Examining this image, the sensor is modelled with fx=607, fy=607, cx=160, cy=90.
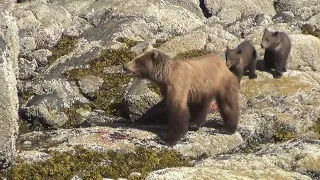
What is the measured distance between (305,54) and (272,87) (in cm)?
325

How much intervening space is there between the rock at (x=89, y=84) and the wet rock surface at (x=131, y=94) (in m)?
0.03

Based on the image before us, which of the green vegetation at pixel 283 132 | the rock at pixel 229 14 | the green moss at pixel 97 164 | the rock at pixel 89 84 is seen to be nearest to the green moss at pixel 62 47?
the rock at pixel 89 84

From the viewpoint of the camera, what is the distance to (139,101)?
14641 millimetres

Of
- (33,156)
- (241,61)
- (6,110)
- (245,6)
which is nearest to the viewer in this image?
(6,110)

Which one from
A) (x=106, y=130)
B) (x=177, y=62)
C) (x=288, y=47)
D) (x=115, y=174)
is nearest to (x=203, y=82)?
(x=177, y=62)

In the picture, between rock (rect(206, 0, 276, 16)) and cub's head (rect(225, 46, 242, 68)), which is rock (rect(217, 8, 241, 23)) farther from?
cub's head (rect(225, 46, 242, 68))

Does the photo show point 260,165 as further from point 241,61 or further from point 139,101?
point 241,61

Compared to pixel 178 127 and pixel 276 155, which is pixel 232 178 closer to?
pixel 276 155

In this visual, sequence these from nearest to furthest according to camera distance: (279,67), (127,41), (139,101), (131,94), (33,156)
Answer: (33,156)
(139,101)
(131,94)
(279,67)
(127,41)

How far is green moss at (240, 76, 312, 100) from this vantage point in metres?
15.4

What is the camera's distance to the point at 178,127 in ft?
39.6

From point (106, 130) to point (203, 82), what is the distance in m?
2.26

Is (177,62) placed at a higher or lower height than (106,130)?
higher

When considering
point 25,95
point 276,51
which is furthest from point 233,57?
point 25,95
